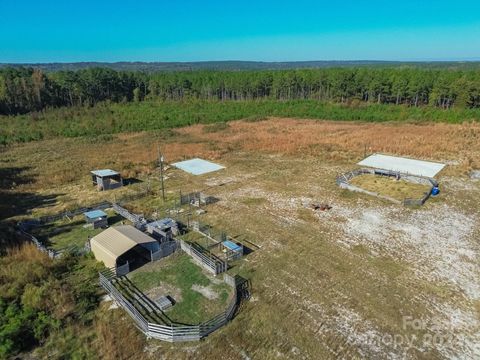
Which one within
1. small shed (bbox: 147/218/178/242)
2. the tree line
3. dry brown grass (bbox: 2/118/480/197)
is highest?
the tree line

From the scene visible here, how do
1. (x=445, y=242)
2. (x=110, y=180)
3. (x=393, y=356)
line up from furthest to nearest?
1. (x=110, y=180)
2. (x=445, y=242)
3. (x=393, y=356)

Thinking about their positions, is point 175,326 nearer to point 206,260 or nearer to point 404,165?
point 206,260

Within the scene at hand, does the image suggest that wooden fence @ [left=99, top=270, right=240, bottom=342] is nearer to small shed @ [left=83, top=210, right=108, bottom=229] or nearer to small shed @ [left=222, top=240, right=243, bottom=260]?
small shed @ [left=222, top=240, right=243, bottom=260]

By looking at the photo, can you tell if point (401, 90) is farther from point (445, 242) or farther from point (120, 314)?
point (120, 314)

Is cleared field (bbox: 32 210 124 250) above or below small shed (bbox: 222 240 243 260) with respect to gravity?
below

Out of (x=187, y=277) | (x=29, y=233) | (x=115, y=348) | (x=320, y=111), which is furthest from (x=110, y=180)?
(x=320, y=111)

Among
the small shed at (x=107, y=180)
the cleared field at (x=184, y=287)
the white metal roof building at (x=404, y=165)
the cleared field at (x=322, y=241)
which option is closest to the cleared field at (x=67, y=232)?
the cleared field at (x=322, y=241)

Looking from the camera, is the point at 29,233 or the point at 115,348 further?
the point at 29,233

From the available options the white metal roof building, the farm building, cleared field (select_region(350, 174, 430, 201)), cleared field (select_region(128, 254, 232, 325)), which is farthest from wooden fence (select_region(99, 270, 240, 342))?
the white metal roof building
